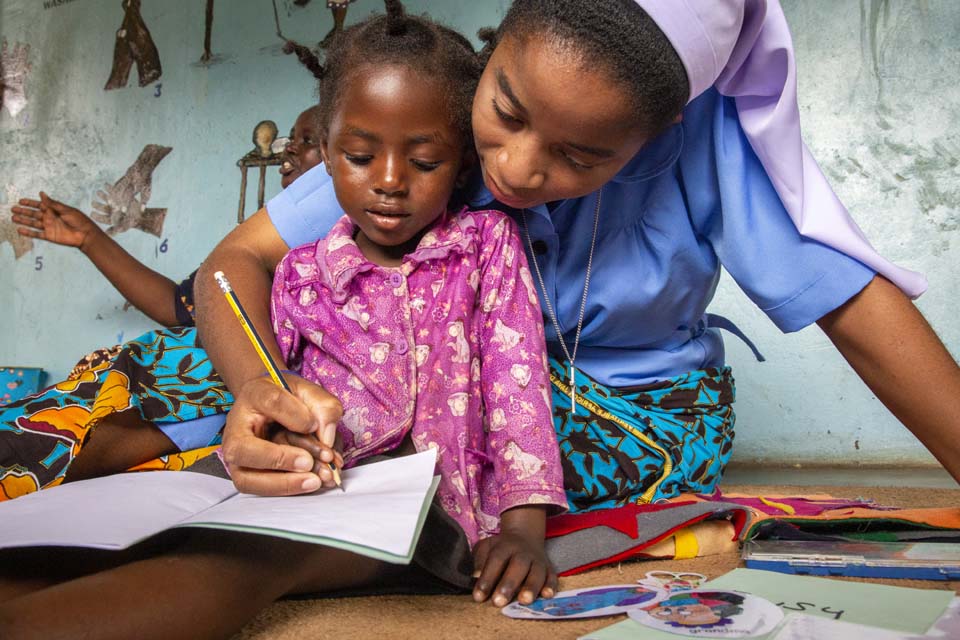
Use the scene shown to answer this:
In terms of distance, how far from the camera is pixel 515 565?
33.9 inches

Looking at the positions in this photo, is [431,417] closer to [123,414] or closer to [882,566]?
[123,414]

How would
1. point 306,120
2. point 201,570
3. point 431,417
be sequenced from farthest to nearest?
point 306,120 → point 431,417 → point 201,570

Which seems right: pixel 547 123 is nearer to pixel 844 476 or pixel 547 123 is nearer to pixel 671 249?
pixel 671 249

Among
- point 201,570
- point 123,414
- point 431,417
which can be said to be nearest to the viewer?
point 201,570

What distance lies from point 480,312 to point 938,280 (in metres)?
1.60

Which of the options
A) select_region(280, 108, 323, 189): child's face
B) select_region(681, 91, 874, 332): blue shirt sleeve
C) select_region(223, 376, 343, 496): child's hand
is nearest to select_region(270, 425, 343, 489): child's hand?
select_region(223, 376, 343, 496): child's hand

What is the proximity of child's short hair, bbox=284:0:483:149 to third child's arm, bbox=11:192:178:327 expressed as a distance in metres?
1.21

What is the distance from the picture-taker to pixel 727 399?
1.39 meters

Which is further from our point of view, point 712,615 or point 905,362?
point 905,362

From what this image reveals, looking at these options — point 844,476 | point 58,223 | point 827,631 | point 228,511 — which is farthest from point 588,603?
point 58,223

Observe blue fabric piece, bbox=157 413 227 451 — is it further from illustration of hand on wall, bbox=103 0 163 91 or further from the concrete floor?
illustration of hand on wall, bbox=103 0 163 91

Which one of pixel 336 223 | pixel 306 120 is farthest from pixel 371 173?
pixel 306 120

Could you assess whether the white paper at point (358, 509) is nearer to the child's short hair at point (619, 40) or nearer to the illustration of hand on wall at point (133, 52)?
the child's short hair at point (619, 40)

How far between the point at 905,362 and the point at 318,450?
0.71m
